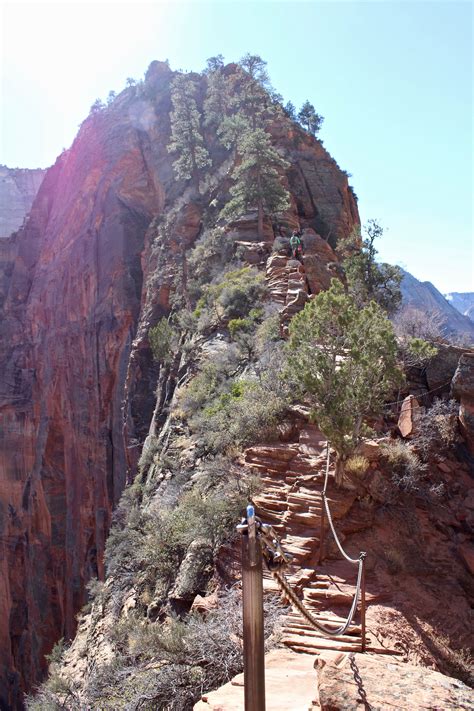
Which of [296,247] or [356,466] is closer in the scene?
[356,466]

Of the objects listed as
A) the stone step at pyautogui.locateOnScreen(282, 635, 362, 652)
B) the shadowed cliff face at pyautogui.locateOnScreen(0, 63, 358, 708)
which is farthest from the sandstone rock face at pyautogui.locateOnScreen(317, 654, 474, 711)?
the shadowed cliff face at pyautogui.locateOnScreen(0, 63, 358, 708)

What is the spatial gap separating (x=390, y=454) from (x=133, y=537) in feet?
19.0

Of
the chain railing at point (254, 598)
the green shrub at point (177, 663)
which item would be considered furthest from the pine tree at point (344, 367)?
the chain railing at point (254, 598)

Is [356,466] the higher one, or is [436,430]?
[436,430]

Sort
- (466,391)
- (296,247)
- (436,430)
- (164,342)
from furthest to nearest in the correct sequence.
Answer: (164,342), (296,247), (466,391), (436,430)

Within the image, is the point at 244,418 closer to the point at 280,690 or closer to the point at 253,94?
the point at 280,690

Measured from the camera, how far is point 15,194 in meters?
83.6

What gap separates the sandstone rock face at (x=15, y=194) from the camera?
271ft

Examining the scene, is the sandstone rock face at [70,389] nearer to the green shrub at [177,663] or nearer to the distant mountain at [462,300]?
the green shrub at [177,663]

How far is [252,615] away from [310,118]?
128ft

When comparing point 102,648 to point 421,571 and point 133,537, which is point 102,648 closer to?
point 133,537

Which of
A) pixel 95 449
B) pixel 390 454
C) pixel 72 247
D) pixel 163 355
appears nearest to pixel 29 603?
pixel 95 449

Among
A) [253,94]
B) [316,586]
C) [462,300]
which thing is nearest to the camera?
[316,586]

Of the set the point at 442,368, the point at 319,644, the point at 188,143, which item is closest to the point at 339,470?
the point at 319,644
